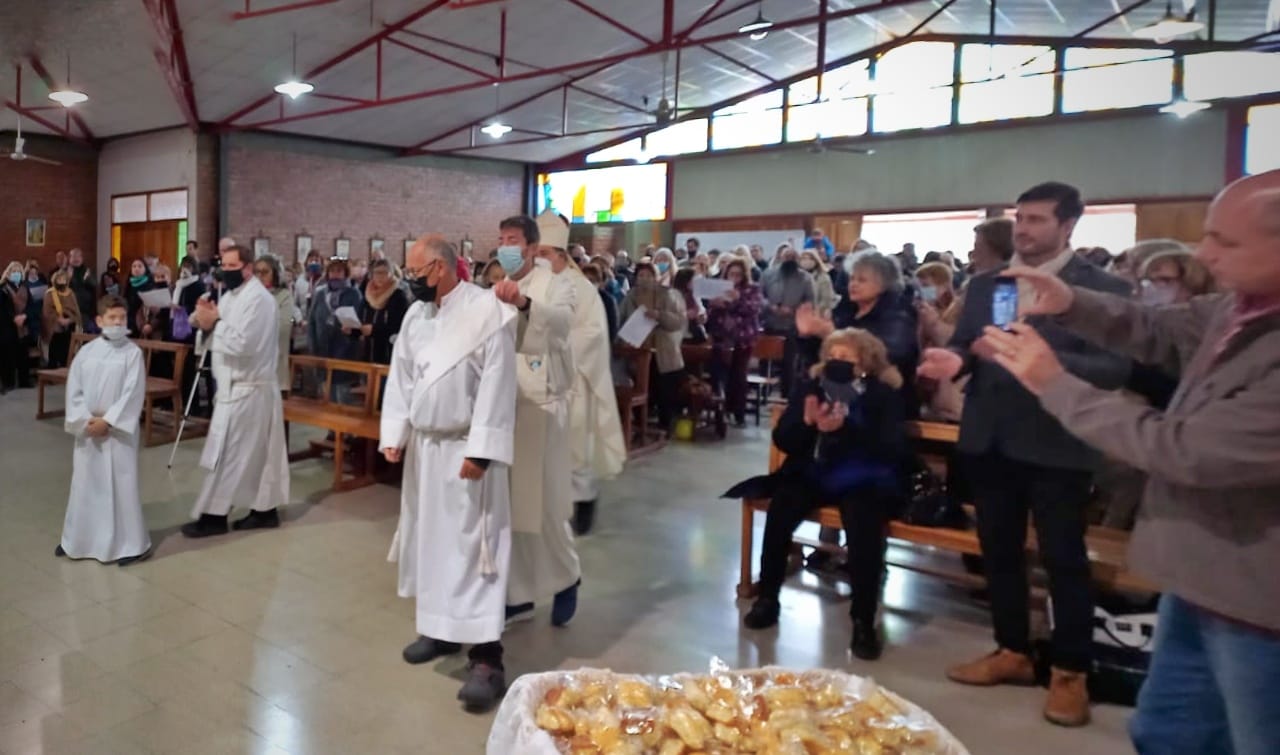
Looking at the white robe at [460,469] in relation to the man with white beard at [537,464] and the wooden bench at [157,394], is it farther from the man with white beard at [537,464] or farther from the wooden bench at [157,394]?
the wooden bench at [157,394]

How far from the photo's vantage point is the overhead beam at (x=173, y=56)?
9563mm

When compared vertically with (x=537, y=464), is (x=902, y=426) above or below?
above

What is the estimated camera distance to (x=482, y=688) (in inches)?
123

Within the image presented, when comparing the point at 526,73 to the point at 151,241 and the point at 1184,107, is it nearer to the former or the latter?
the point at 151,241

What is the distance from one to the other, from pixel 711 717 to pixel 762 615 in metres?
1.77

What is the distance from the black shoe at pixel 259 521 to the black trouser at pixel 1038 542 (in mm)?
3678

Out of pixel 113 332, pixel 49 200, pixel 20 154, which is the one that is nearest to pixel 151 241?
pixel 49 200

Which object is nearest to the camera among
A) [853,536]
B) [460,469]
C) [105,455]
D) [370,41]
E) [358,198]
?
[460,469]

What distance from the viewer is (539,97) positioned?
15.6 meters

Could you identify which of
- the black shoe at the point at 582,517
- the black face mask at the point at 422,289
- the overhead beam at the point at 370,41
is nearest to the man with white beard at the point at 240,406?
the black shoe at the point at 582,517

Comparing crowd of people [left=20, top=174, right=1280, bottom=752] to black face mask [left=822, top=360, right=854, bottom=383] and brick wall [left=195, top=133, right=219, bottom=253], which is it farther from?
brick wall [left=195, top=133, right=219, bottom=253]

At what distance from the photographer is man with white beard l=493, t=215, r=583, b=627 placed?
3633 millimetres

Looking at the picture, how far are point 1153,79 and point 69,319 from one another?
1390 cm

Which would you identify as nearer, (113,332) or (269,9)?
(113,332)
